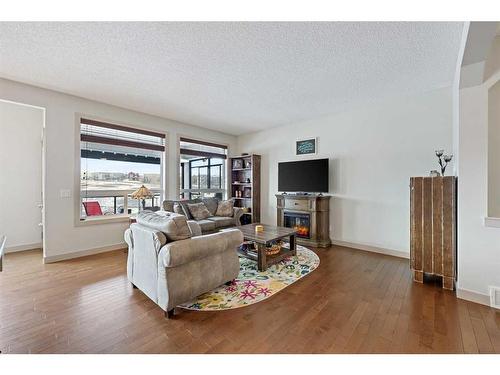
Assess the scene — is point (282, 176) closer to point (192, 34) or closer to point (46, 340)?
point (192, 34)

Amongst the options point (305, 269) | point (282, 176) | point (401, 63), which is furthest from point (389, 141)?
point (305, 269)

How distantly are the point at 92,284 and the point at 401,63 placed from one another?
183 inches

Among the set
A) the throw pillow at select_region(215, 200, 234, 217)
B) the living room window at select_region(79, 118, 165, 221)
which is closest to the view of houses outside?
the living room window at select_region(79, 118, 165, 221)

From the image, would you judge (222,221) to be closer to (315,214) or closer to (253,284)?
(315,214)

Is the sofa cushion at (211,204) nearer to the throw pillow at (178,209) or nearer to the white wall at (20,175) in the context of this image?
the throw pillow at (178,209)

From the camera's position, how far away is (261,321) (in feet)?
6.29

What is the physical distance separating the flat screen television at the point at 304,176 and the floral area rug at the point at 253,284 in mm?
1576

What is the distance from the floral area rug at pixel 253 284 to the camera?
86.7 inches

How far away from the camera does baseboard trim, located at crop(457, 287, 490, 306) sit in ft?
7.19

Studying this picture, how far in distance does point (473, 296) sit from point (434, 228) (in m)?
0.75

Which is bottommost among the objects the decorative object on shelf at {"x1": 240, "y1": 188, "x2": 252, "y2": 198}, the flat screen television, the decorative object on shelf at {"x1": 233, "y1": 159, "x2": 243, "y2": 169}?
the decorative object on shelf at {"x1": 240, "y1": 188, "x2": 252, "y2": 198}

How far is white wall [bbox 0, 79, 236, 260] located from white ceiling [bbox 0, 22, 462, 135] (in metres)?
0.22

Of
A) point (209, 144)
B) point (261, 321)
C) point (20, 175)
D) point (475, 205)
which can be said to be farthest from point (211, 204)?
point (475, 205)

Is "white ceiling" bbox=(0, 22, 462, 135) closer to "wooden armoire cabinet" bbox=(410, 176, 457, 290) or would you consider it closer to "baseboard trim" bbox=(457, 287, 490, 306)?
"wooden armoire cabinet" bbox=(410, 176, 457, 290)
